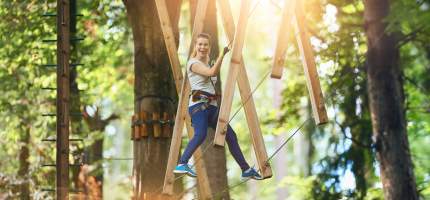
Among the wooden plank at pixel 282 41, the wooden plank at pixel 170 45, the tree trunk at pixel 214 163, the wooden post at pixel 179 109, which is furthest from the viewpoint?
the tree trunk at pixel 214 163

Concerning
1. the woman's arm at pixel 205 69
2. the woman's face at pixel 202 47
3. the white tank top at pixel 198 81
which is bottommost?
the white tank top at pixel 198 81

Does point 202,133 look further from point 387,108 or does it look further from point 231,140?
point 387,108

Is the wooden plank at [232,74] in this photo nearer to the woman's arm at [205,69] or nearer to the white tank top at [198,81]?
the woman's arm at [205,69]

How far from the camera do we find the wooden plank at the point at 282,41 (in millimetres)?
6598

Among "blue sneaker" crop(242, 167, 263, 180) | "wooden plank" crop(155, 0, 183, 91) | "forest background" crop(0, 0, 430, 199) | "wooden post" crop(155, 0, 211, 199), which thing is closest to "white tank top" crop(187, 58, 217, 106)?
"wooden post" crop(155, 0, 211, 199)

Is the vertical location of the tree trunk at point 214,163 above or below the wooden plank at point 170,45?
below

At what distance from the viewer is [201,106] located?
7.53 meters

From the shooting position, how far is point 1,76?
560 inches

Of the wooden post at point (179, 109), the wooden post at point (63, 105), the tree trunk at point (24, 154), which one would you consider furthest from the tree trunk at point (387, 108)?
the tree trunk at point (24, 154)

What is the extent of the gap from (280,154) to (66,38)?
62.1ft

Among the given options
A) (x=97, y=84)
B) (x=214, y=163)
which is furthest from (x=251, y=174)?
(x=97, y=84)

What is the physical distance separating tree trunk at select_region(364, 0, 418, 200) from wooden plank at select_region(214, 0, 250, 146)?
5208 millimetres

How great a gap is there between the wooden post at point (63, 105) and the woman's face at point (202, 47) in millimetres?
3048

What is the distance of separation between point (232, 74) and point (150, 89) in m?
2.74
